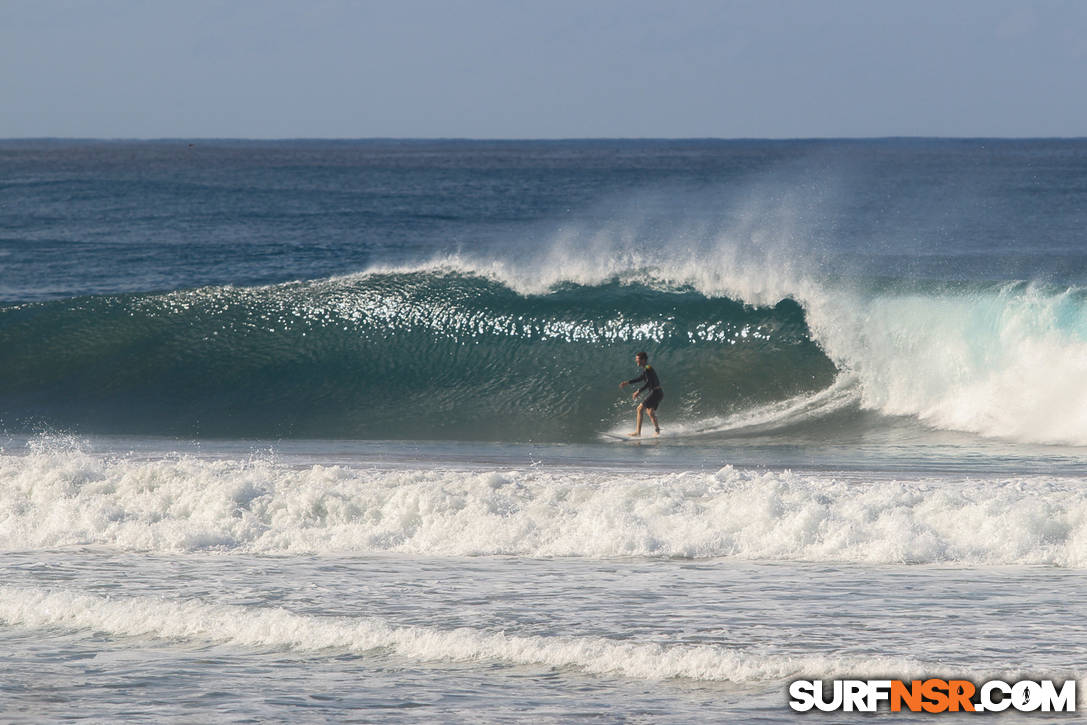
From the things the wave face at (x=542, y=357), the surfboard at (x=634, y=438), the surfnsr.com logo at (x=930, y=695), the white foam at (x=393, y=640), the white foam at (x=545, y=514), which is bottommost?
the surfnsr.com logo at (x=930, y=695)

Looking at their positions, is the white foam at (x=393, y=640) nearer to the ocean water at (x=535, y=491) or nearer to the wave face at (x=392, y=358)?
the ocean water at (x=535, y=491)

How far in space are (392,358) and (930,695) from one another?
497 inches

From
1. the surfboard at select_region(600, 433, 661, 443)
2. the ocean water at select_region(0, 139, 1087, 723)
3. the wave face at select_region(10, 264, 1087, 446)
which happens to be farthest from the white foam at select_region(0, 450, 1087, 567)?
the wave face at select_region(10, 264, 1087, 446)

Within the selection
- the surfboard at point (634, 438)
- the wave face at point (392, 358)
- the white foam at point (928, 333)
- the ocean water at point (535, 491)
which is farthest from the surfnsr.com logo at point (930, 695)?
the wave face at point (392, 358)

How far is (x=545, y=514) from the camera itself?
8703 mm

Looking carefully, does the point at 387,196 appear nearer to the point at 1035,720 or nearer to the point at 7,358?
the point at 7,358

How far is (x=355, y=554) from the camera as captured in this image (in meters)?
8.20

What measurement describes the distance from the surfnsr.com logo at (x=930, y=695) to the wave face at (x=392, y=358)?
8509 millimetres

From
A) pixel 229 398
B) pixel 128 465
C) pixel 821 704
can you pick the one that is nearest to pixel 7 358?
pixel 229 398

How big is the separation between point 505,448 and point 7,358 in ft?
31.0

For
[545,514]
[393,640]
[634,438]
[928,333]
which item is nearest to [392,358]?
[634,438]

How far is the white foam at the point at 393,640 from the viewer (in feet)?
18.8

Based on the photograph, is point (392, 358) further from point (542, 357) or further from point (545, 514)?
point (545, 514)

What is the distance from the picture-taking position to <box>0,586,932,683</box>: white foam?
18.8ft
